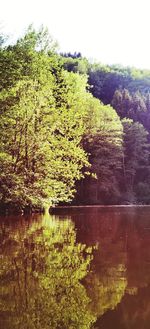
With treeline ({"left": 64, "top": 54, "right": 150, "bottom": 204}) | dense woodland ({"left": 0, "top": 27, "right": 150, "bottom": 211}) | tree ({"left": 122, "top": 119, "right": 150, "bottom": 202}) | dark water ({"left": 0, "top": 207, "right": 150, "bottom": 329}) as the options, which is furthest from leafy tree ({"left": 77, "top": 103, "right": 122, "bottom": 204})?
dark water ({"left": 0, "top": 207, "right": 150, "bottom": 329})

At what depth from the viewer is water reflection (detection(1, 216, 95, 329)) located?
3.98 meters

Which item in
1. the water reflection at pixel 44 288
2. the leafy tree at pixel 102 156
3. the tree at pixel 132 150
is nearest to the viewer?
the water reflection at pixel 44 288

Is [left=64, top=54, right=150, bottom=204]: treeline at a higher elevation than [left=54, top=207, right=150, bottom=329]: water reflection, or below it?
higher

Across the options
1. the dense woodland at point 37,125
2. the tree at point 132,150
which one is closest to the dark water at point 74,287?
the dense woodland at point 37,125

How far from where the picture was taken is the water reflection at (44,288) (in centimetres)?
398

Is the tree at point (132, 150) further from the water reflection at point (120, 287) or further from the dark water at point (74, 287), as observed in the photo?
the water reflection at point (120, 287)

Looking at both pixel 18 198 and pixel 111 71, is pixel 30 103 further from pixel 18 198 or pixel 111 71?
pixel 111 71

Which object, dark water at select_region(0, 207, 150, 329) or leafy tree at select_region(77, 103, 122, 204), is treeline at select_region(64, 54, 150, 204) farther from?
dark water at select_region(0, 207, 150, 329)

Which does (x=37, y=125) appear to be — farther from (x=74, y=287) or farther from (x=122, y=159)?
(x=122, y=159)

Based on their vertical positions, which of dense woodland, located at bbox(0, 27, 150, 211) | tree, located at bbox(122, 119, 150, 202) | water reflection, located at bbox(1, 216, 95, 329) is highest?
tree, located at bbox(122, 119, 150, 202)

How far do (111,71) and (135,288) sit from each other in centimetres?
10231

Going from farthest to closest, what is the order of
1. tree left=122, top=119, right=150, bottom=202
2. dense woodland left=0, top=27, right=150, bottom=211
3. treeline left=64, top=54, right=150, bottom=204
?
tree left=122, top=119, right=150, bottom=202
treeline left=64, top=54, right=150, bottom=204
dense woodland left=0, top=27, right=150, bottom=211

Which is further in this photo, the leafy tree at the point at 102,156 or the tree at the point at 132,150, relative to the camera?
the tree at the point at 132,150

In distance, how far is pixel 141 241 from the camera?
10.3 meters
